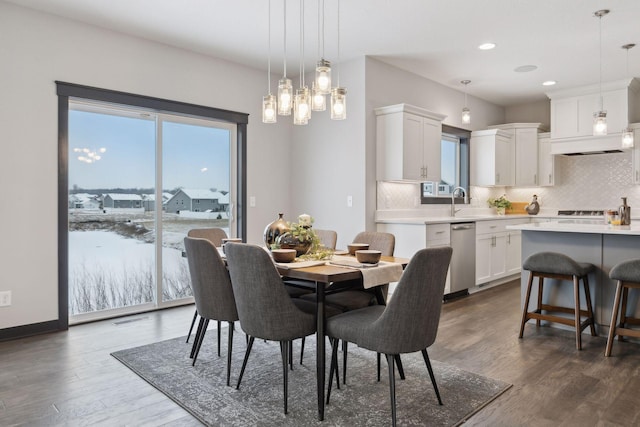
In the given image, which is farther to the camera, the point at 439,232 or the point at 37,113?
the point at 439,232

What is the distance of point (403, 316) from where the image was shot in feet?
6.92

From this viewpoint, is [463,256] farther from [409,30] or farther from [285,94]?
[285,94]

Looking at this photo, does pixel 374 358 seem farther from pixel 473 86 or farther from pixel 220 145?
pixel 473 86

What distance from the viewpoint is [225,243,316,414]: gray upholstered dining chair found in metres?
2.26

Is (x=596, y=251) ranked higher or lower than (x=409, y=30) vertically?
lower

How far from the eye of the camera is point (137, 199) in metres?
4.41

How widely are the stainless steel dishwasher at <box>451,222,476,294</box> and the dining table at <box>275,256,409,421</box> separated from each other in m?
2.63

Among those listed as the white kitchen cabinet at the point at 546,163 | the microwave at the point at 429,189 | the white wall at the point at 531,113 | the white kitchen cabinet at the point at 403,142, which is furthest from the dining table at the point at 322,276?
the white wall at the point at 531,113

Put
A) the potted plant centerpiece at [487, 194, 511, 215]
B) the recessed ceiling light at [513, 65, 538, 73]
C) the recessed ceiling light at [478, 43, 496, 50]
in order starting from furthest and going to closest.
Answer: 1. the potted plant centerpiece at [487, 194, 511, 215]
2. the recessed ceiling light at [513, 65, 538, 73]
3. the recessed ceiling light at [478, 43, 496, 50]

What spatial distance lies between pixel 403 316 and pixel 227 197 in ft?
11.2

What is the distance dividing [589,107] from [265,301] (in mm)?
5874

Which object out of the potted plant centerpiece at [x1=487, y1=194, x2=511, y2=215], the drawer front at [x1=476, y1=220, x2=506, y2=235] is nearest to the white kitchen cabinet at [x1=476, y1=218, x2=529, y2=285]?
the drawer front at [x1=476, y1=220, x2=506, y2=235]

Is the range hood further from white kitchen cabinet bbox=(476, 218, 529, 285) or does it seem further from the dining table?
the dining table

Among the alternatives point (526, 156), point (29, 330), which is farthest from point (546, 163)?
point (29, 330)
